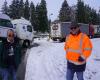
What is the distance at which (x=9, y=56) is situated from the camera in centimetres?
839

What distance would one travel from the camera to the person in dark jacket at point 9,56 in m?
8.32

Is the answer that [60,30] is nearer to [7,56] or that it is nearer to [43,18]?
[7,56]

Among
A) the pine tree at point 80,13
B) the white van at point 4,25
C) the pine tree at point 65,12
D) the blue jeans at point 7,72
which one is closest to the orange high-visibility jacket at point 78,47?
the blue jeans at point 7,72

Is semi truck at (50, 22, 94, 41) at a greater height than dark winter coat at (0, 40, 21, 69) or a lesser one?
lesser

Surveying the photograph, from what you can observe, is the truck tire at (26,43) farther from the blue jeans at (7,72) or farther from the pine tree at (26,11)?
the pine tree at (26,11)

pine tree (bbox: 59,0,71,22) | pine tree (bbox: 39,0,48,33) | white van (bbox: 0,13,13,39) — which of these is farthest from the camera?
pine tree (bbox: 59,0,71,22)

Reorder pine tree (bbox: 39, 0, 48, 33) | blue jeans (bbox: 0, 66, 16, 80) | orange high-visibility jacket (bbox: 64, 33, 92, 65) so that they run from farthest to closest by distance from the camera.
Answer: pine tree (bbox: 39, 0, 48, 33) → blue jeans (bbox: 0, 66, 16, 80) → orange high-visibility jacket (bbox: 64, 33, 92, 65)

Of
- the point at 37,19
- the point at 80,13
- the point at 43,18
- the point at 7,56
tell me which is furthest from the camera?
the point at 80,13

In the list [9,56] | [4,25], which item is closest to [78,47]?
[9,56]

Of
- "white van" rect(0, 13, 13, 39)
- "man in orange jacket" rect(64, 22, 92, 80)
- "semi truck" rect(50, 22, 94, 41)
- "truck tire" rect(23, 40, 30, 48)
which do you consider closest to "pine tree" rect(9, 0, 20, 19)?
"semi truck" rect(50, 22, 94, 41)

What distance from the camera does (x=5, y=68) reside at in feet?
27.8

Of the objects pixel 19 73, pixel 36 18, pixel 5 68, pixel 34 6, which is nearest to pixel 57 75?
pixel 19 73

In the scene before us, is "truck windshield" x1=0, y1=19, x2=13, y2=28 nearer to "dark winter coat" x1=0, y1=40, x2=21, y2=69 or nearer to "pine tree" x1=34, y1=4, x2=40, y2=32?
"dark winter coat" x1=0, y1=40, x2=21, y2=69

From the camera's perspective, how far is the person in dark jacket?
8320mm
